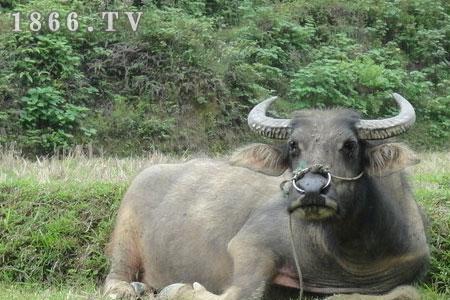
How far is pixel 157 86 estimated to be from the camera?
15.2 meters

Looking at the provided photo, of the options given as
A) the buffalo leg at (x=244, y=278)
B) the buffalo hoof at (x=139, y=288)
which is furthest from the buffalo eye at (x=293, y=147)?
the buffalo hoof at (x=139, y=288)

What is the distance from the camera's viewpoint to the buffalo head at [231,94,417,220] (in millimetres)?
4973

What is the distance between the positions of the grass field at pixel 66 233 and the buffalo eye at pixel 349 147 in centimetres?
138

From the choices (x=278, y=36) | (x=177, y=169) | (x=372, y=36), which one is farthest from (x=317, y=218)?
(x=372, y=36)

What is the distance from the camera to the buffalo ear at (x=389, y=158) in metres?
5.43

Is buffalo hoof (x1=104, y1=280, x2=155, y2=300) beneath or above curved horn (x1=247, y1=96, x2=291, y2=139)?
beneath

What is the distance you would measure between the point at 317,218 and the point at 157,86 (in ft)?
33.9

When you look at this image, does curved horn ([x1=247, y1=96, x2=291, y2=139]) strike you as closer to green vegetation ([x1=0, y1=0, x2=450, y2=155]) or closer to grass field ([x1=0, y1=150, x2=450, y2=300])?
grass field ([x1=0, y1=150, x2=450, y2=300])

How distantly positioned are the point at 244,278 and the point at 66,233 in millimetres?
2023

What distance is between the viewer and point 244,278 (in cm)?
580

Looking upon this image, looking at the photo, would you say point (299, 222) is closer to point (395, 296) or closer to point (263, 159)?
point (263, 159)

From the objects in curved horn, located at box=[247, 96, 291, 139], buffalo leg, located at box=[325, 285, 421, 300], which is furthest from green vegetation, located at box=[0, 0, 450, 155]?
buffalo leg, located at box=[325, 285, 421, 300]

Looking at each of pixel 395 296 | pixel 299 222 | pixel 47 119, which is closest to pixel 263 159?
pixel 299 222

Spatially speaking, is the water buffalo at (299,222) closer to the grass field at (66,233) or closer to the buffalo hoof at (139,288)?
the buffalo hoof at (139,288)
